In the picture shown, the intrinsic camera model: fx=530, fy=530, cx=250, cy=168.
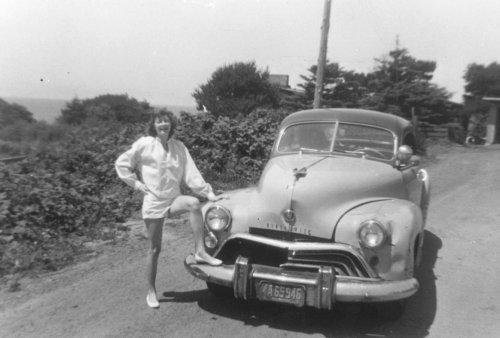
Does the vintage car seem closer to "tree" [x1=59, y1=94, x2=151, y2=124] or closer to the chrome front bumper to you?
the chrome front bumper

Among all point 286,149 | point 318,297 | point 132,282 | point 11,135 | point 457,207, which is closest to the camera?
point 318,297

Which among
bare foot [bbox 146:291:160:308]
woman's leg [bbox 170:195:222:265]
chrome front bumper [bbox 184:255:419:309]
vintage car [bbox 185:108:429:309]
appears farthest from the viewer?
bare foot [bbox 146:291:160:308]

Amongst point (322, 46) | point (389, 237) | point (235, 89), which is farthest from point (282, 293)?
point (235, 89)

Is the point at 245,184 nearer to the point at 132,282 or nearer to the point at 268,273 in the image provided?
the point at 132,282

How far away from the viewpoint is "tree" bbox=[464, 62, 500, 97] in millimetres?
35719

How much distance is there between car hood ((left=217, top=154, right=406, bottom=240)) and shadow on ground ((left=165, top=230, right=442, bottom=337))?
750 mm

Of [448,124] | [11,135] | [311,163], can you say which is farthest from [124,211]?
[11,135]

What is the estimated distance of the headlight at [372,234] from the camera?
4020 millimetres

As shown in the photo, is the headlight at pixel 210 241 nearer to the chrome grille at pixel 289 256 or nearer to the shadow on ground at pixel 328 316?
the chrome grille at pixel 289 256

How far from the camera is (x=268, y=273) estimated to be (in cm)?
405

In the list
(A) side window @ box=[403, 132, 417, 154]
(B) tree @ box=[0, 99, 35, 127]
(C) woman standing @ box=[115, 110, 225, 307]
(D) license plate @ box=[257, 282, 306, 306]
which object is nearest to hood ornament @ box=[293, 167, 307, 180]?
(C) woman standing @ box=[115, 110, 225, 307]

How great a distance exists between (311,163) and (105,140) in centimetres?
816

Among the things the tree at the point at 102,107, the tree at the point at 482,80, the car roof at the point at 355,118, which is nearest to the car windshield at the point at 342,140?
the car roof at the point at 355,118

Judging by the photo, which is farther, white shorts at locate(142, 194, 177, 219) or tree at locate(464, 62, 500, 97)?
tree at locate(464, 62, 500, 97)
